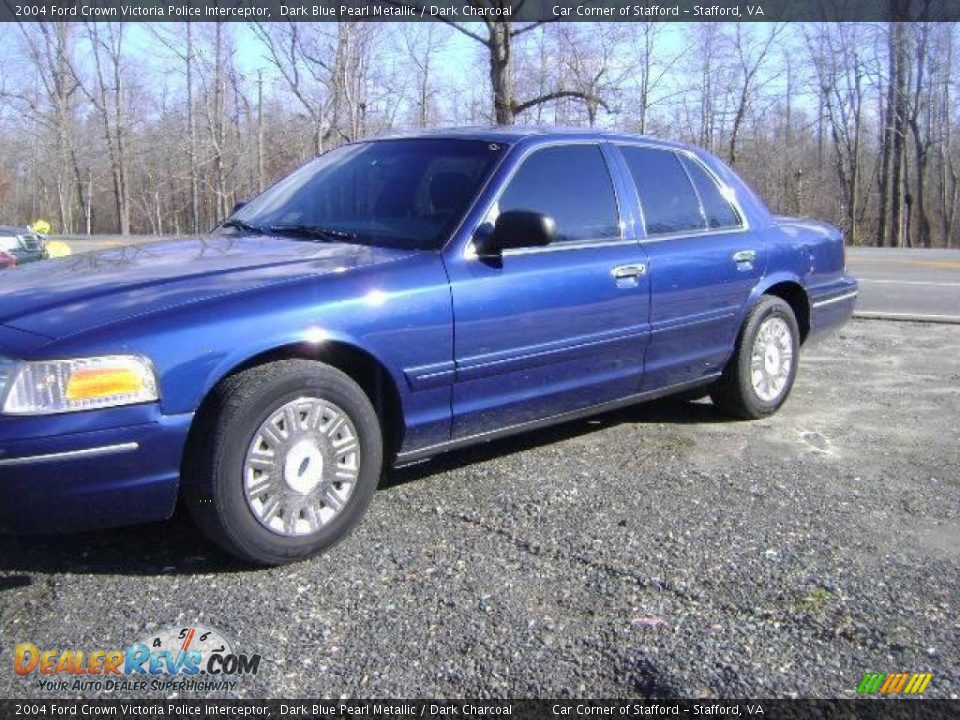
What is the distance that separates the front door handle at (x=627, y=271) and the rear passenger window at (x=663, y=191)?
0.87 ft

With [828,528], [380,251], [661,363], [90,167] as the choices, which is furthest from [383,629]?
[90,167]

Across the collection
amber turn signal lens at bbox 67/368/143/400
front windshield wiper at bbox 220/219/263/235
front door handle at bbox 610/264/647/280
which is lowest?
amber turn signal lens at bbox 67/368/143/400

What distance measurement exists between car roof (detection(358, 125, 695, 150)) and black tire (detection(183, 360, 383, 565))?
5.22 feet

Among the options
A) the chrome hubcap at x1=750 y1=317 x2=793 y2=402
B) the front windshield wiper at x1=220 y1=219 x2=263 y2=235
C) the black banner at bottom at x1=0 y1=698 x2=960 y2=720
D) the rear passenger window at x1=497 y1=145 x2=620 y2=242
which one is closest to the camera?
the black banner at bottom at x1=0 y1=698 x2=960 y2=720

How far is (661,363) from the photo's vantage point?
4.68 metres

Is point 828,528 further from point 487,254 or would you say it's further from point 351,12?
point 351,12

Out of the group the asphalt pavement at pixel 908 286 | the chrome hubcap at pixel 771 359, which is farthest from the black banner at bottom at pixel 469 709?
the asphalt pavement at pixel 908 286

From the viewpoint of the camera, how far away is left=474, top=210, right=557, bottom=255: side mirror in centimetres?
374

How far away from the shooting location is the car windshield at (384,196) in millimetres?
3904

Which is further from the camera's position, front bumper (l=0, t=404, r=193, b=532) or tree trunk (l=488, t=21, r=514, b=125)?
tree trunk (l=488, t=21, r=514, b=125)

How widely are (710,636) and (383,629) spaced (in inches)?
38.9

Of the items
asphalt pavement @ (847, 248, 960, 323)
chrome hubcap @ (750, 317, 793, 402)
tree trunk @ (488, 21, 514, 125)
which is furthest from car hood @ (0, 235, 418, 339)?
tree trunk @ (488, 21, 514, 125)

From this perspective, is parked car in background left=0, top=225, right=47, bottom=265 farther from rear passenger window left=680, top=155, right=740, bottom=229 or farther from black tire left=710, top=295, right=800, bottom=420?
black tire left=710, top=295, right=800, bottom=420

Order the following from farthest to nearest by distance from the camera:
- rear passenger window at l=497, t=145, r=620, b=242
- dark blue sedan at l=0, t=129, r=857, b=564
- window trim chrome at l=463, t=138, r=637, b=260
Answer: rear passenger window at l=497, t=145, r=620, b=242, window trim chrome at l=463, t=138, r=637, b=260, dark blue sedan at l=0, t=129, r=857, b=564
